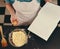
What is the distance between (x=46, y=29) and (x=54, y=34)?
7 cm

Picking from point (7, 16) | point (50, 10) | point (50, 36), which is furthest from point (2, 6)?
point (50, 36)

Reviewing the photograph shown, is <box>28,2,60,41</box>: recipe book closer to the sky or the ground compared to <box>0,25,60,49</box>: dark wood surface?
closer to the sky

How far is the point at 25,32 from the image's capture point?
118cm

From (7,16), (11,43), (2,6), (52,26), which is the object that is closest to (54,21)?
(52,26)

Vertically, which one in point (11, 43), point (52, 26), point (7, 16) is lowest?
point (7, 16)

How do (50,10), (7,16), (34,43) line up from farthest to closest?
(7,16) < (50,10) < (34,43)

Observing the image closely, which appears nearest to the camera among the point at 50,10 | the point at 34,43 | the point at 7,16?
the point at 34,43

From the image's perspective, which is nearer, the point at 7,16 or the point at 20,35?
the point at 20,35

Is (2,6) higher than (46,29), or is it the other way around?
(46,29)

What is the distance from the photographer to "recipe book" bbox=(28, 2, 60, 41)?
45.6 inches

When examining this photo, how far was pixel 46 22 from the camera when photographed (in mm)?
1210

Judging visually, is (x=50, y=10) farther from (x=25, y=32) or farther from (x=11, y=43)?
(x=11, y=43)

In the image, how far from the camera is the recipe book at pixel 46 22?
116cm

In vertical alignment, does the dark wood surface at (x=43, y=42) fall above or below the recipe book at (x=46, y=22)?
below
